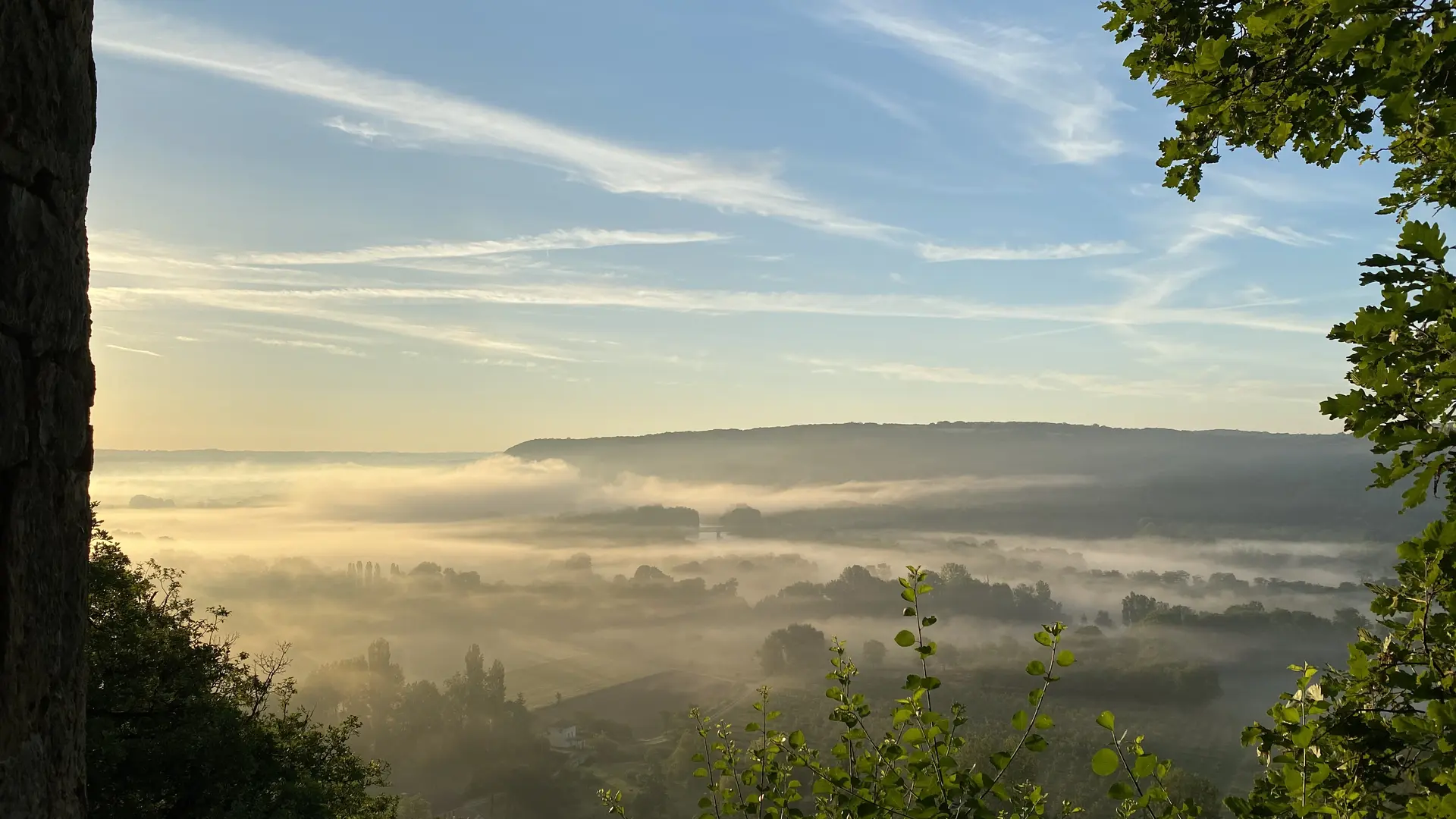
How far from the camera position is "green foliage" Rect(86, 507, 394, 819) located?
2020 cm

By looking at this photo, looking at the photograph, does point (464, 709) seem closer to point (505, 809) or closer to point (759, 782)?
point (505, 809)

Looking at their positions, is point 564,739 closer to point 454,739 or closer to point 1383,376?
point 454,739

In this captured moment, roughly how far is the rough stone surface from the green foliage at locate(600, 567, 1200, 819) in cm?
393

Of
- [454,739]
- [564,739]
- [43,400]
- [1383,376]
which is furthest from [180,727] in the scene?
[564,739]

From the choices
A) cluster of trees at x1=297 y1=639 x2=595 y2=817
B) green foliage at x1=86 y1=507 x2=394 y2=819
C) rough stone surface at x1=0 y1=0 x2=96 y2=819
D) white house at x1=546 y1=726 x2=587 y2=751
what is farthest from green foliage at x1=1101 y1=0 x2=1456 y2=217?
white house at x1=546 y1=726 x2=587 y2=751

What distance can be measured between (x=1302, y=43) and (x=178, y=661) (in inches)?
1116

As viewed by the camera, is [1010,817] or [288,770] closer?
[1010,817]

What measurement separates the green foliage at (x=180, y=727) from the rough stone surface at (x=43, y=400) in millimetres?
17210

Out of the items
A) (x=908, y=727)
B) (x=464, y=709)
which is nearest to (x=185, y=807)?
(x=908, y=727)

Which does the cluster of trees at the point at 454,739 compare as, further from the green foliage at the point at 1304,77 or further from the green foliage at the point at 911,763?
the green foliage at the point at 1304,77

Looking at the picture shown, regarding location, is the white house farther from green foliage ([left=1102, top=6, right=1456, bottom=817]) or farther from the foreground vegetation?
green foliage ([left=1102, top=6, right=1456, bottom=817])

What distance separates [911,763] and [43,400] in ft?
20.5

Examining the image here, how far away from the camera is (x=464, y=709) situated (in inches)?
6895

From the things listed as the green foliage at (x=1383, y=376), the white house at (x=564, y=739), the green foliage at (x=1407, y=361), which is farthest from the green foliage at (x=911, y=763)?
the white house at (x=564, y=739)
